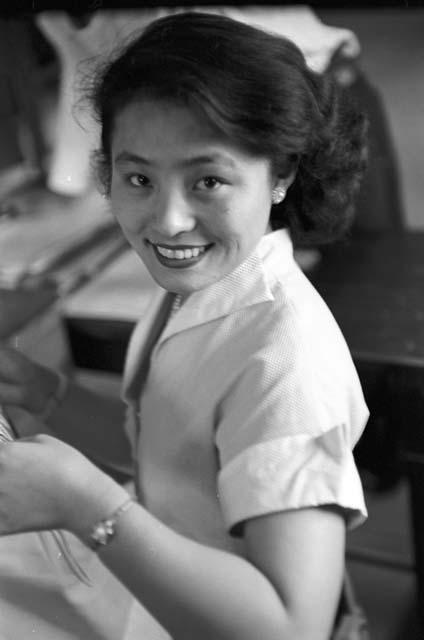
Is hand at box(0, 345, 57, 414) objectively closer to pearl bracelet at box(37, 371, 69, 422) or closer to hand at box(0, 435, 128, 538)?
pearl bracelet at box(37, 371, 69, 422)

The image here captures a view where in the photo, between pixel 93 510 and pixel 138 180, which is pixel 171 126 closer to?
pixel 138 180

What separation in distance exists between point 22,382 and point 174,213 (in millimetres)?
226

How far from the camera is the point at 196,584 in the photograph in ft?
1.35

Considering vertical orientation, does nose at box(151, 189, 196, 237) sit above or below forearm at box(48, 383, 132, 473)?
above

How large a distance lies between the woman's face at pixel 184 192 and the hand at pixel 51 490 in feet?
0.41

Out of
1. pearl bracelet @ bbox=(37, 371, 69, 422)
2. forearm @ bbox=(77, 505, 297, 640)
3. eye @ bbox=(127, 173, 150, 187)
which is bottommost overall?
pearl bracelet @ bbox=(37, 371, 69, 422)

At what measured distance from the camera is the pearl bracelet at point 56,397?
577 millimetres

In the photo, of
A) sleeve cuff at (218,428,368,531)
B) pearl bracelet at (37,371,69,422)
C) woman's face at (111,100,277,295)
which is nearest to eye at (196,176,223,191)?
woman's face at (111,100,277,295)

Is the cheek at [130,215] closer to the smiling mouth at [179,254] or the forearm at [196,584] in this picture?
the smiling mouth at [179,254]

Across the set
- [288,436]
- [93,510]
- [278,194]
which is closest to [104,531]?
[93,510]

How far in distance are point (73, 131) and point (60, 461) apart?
0.32 meters

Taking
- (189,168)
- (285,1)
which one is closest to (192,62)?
(189,168)

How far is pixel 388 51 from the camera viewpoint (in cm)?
63

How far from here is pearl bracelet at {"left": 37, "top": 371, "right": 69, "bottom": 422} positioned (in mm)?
577
